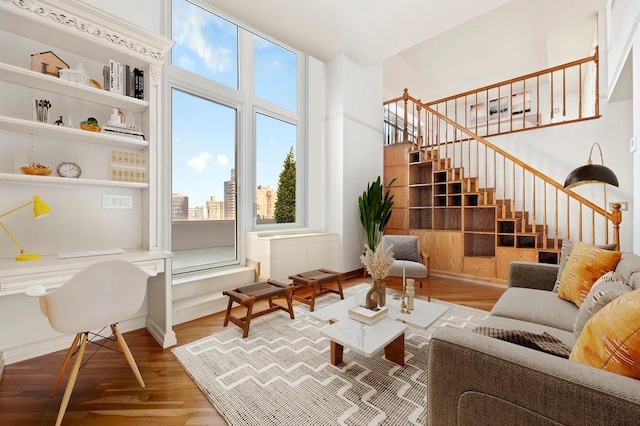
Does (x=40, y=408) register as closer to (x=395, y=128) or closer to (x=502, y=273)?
(x=502, y=273)

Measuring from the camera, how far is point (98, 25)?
2.12 m

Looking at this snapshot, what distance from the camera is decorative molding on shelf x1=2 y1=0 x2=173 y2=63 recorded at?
190 cm

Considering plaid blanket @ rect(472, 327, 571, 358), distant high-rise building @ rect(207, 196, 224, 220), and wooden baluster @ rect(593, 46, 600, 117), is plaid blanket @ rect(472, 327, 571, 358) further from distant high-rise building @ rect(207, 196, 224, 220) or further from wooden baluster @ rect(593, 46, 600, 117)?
wooden baluster @ rect(593, 46, 600, 117)

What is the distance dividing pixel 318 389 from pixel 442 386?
98cm

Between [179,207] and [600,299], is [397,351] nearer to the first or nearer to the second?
[600,299]

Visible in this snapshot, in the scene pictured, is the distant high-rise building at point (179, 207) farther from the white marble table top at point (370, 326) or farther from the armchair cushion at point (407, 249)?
the armchair cushion at point (407, 249)

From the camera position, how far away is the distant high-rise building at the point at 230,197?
144 inches

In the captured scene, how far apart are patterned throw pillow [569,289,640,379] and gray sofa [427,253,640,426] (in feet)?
0.27

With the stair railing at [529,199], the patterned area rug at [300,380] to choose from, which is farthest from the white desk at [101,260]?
the stair railing at [529,199]

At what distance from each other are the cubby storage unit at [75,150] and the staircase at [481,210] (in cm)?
415

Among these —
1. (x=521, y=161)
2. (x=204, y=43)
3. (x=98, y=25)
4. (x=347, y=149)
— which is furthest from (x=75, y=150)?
(x=521, y=161)

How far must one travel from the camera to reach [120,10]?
2.50 meters

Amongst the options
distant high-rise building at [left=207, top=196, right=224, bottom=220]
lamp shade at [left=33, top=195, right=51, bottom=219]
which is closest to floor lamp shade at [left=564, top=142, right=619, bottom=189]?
distant high-rise building at [left=207, top=196, right=224, bottom=220]

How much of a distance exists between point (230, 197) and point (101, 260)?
1780 mm
